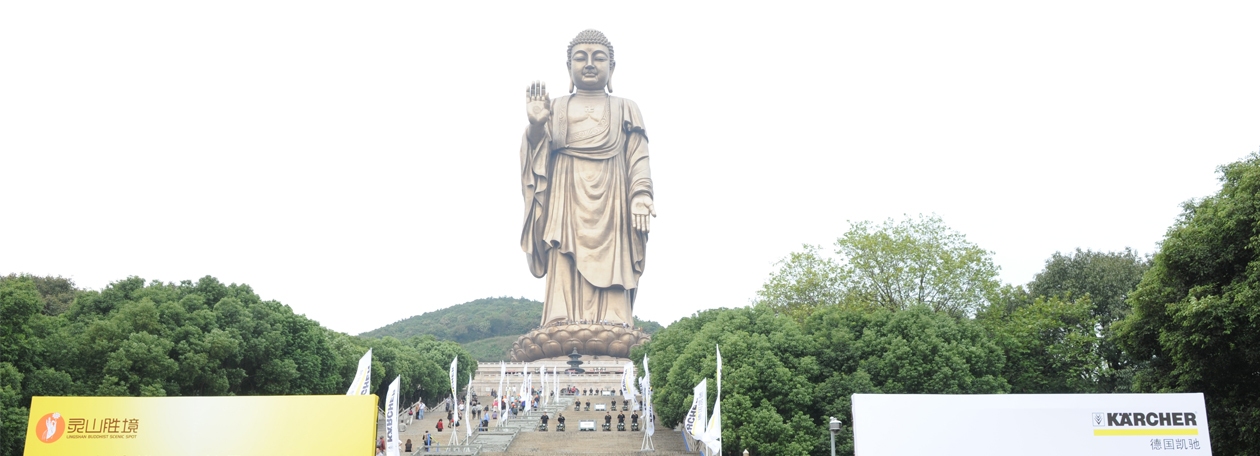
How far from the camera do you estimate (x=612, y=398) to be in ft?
150

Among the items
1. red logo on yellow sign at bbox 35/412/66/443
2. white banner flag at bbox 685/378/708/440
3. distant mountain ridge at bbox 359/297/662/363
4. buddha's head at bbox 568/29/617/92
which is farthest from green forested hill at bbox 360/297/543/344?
red logo on yellow sign at bbox 35/412/66/443

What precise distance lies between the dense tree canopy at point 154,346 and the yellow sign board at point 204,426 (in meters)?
9.96

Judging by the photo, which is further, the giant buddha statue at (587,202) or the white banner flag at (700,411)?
the giant buddha statue at (587,202)

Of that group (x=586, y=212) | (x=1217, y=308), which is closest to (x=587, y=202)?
(x=586, y=212)

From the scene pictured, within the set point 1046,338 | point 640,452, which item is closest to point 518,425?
point 640,452

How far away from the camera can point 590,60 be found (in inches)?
2028

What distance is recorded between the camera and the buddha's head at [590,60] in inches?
2024

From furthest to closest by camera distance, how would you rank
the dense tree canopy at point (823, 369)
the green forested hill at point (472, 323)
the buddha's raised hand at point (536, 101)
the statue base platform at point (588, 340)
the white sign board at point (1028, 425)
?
the green forested hill at point (472, 323) < the statue base platform at point (588, 340) < the buddha's raised hand at point (536, 101) < the dense tree canopy at point (823, 369) < the white sign board at point (1028, 425)

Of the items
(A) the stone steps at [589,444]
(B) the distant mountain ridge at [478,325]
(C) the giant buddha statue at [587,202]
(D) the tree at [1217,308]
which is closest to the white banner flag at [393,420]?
(A) the stone steps at [589,444]

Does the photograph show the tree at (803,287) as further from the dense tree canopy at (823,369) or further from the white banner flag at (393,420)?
the white banner flag at (393,420)

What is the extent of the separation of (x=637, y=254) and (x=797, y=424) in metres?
28.7

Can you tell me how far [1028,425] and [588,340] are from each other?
133ft

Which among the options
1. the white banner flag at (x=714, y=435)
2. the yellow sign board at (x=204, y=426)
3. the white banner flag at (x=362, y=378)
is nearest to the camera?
the yellow sign board at (x=204, y=426)

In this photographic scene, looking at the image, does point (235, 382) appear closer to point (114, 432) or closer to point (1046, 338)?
point (114, 432)
